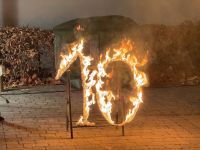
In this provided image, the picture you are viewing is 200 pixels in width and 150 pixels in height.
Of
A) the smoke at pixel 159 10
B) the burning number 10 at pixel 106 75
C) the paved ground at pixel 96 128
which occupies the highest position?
the smoke at pixel 159 10

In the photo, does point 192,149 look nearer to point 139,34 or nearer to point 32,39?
point 139,34

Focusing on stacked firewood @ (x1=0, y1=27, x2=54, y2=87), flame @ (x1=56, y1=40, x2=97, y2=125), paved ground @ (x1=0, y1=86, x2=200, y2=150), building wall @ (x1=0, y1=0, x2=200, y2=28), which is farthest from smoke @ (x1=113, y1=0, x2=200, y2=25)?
flame @ (x1=56, y1=40, x2=97, y2=125)

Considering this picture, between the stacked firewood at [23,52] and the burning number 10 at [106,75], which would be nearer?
the burning number 10 at [106,75]

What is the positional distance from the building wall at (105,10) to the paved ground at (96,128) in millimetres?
2696

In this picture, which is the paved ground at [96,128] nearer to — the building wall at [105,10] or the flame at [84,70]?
the flame at [84,70]

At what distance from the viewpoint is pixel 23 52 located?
12281mm

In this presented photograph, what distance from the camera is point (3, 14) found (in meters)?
12.7

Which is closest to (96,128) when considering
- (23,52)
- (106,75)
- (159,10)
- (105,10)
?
(106,75)

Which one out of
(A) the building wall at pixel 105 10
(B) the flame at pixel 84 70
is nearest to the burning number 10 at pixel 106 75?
(B) the flame at pixel 84 70

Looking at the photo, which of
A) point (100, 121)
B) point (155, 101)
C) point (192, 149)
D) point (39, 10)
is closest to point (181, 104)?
point (155, 101)

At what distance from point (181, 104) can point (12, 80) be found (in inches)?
172

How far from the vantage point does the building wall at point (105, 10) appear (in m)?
13.0

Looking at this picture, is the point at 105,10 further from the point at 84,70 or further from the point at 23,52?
the point at 84,70

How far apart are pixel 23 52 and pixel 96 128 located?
4727 mm
